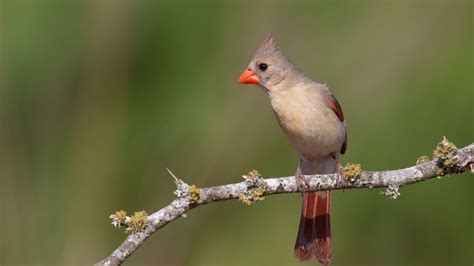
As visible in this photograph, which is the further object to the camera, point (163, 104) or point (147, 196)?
point (163, 104)

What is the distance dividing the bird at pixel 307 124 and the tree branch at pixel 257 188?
795 mm

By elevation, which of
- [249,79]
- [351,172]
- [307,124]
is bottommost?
[351,172]

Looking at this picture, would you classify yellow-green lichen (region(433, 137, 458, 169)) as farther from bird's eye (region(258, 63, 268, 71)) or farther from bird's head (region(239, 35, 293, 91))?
bird's eye (region(258, 63, 268, 71))

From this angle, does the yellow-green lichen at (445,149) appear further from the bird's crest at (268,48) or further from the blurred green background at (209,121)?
the blurred green background at (209,121)

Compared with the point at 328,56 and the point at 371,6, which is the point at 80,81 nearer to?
the point at 328,56

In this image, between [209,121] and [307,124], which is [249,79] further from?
[209,121]

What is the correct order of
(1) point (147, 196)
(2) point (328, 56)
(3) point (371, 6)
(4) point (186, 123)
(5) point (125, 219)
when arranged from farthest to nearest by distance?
1. (3) point (371, 6)
2. (2) point (328, 56)
3. (4) point (186, 123)
4. (1) point (147, 196)
5. (5) point (125, 219)

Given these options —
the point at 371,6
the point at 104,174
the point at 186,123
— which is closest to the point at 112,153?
the point at 104,174

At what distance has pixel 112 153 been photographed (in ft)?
22.2

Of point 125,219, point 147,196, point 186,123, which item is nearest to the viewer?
point 125,219

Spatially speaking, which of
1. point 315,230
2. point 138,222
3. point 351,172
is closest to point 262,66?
point 315,230

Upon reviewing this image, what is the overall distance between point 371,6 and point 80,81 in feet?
9.65

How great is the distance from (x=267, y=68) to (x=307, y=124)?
1.69 feet

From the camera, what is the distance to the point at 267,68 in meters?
5.02
